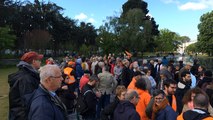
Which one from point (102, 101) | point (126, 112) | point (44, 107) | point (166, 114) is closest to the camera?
point (44, 107)

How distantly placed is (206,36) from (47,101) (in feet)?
226

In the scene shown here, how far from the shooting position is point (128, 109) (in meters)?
5.54

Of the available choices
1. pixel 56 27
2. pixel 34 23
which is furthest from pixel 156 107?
pixel 56 27

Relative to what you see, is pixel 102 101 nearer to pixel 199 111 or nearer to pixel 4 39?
pixel 199 111

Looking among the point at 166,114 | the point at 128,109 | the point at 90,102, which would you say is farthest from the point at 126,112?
the point at 90,102

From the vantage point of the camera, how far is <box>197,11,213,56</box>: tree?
66.9 meters

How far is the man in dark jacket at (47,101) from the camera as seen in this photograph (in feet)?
10.8

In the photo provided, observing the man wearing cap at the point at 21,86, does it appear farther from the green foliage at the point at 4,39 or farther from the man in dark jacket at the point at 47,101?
the green foliage at the point at 4,39

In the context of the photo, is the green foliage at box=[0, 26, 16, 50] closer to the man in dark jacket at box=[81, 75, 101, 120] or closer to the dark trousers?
the dark trousers

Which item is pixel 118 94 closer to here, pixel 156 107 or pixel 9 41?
pixel 156 107

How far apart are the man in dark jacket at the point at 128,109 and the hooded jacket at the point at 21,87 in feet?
5.01

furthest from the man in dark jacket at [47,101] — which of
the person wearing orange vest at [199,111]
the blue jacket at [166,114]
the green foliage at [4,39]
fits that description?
the green foliage at [4,39]

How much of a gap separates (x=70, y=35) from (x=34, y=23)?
13.9m

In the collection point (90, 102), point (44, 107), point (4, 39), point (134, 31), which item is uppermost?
point (134, 31)
